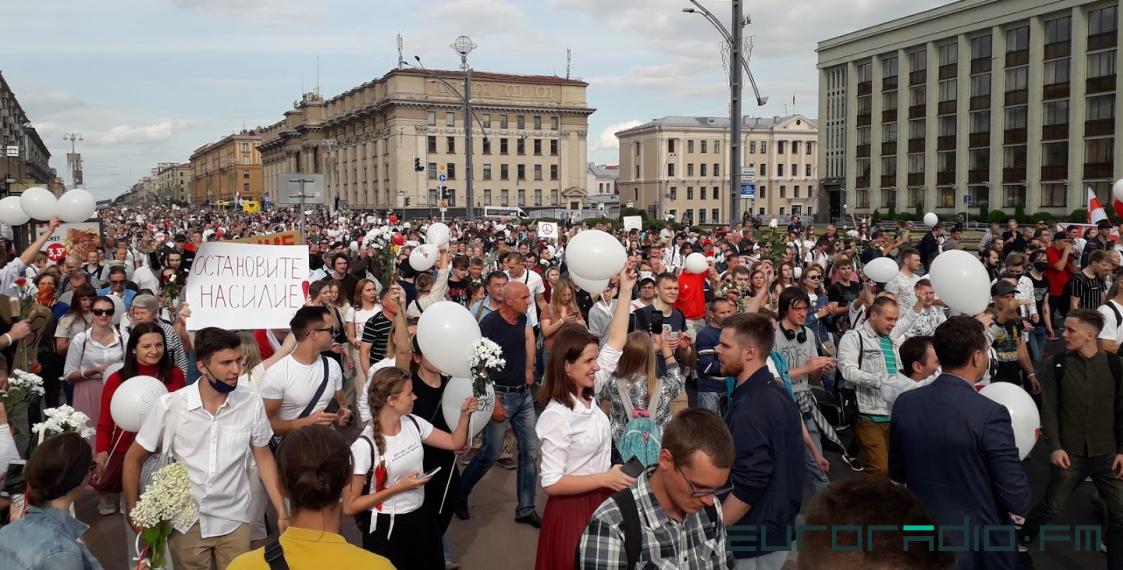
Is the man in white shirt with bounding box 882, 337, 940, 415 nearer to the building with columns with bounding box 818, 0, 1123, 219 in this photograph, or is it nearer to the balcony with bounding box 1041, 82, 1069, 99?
the building with columns with bounding box 818, 0, 1123, 219

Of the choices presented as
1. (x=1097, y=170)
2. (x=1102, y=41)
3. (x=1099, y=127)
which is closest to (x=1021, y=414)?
(x=1097, y=170)

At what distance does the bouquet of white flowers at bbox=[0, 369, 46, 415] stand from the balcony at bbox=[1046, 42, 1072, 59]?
2372 inches

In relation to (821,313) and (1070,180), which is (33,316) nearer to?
(821,313)

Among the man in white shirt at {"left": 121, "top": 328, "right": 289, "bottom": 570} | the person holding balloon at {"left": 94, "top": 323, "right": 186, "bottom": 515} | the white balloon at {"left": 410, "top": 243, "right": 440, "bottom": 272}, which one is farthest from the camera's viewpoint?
the white balloon at {"left": 410, "top": 243, "right": 440, "bottom": 272}

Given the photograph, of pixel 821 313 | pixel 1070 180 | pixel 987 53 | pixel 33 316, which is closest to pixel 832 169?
pixel 987 53

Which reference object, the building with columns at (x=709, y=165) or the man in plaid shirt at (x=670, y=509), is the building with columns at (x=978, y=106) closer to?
the building with columns at (x=709, y=165)

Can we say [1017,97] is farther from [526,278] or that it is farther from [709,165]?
[526,278]

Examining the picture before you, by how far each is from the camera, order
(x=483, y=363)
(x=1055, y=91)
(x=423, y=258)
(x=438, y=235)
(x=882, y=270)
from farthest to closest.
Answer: (x=1055, y=91)
(x=438, y=235)
(x=423, y=258)
(x=882, y=270)
(x=483, y=363)

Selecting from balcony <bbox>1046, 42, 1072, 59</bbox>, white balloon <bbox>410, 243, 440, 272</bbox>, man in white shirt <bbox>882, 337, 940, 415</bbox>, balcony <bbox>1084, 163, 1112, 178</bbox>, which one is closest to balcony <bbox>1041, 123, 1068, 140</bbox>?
balcony <bbox>1084, 163, 1112, 178</bbox>

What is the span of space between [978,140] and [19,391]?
6364 cm

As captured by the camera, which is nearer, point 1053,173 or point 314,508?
point 314,508

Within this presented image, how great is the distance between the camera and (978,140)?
58594mm

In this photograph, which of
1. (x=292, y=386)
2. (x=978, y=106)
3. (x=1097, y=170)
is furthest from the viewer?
(x=978, y=106)

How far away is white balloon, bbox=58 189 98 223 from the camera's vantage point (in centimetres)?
1058
